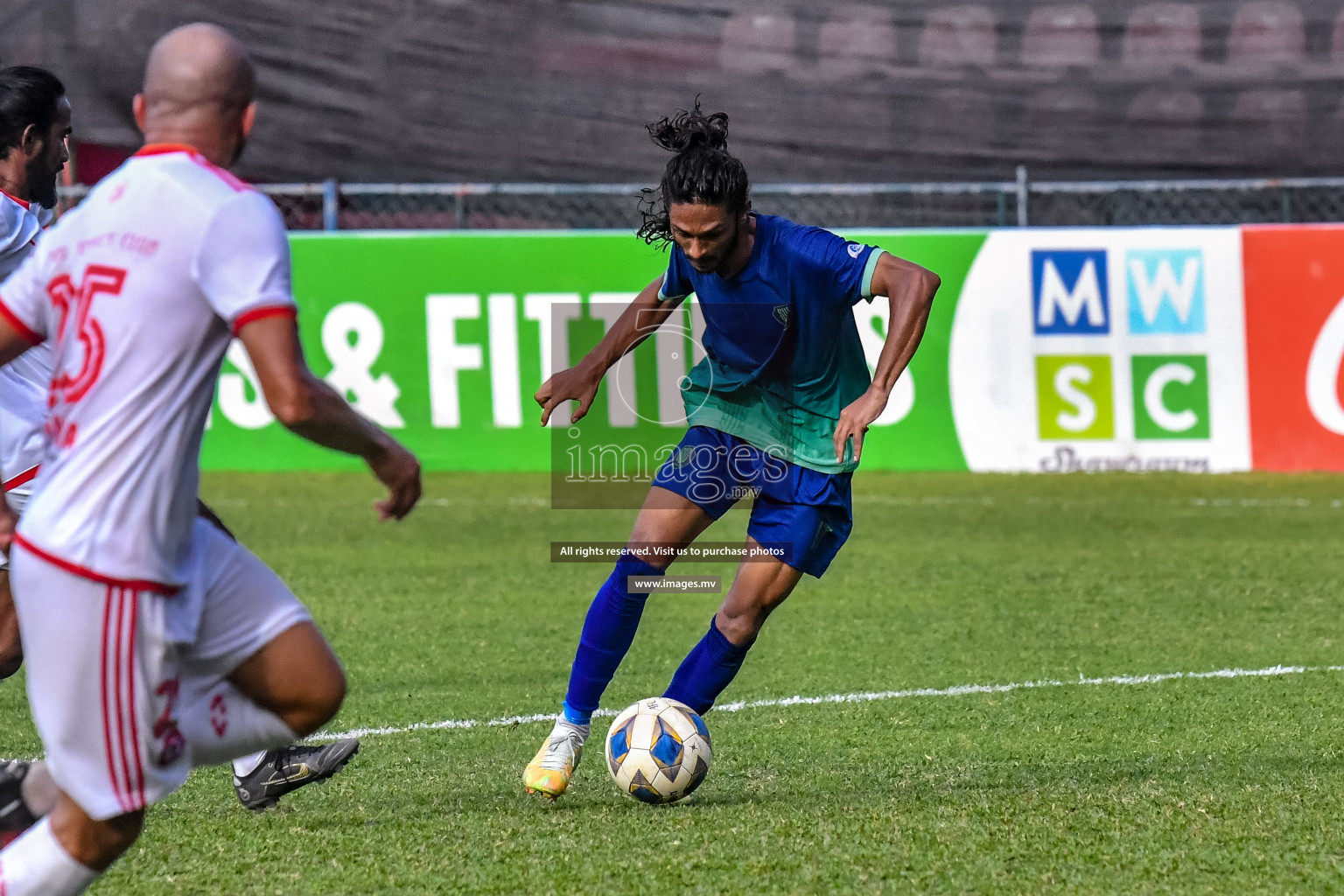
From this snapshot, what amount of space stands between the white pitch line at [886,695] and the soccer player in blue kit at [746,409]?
2.67ft

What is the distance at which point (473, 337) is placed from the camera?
12.5m

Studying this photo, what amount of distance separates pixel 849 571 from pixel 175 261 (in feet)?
20.5

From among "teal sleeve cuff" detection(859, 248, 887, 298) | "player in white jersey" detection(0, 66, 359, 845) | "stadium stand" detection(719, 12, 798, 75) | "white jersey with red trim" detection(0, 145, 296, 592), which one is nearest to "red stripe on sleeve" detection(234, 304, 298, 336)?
"white jersey with red trim" detection(0, 145, 296, 592)

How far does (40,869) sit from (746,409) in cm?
250

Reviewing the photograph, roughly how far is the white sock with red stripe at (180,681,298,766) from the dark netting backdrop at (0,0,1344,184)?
11.3 meters

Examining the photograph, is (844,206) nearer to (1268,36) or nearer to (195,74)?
(1268,36)

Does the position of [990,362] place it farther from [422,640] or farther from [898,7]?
[422,640]

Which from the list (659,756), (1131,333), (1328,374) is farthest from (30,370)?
(1328,374)

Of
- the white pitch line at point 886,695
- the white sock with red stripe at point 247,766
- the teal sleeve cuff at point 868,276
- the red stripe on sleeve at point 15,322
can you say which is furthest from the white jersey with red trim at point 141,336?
the white pitch line at point 886,695

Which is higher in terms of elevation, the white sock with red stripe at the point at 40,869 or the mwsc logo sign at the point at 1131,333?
the mwsc logo sign at the point at 1131,333

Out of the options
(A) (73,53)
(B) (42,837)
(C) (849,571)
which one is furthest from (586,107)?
(B) (42,837)

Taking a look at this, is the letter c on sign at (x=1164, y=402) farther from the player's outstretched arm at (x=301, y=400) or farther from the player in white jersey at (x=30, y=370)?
the player's outstretched arm at (x=301, y=400)

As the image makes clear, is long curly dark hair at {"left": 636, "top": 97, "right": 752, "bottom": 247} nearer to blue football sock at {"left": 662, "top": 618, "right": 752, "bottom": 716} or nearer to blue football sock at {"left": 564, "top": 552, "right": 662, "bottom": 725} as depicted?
blue football sock at {"left": 564, "top": 552, "right": 662, "bottom": 725}

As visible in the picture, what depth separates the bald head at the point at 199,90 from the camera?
312 centimetres
